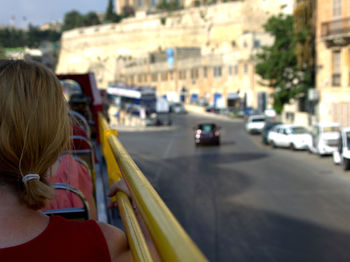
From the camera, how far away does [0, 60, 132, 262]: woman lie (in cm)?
165

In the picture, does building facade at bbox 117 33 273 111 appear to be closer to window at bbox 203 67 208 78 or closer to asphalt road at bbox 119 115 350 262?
window at bbox 203 67 208 78

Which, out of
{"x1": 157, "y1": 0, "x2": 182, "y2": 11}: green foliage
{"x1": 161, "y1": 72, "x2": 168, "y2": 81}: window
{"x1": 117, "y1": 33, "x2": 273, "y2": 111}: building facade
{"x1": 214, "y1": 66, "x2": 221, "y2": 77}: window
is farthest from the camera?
{"x1": 157, "y1": 0, "x2": 182, "y2": 11}: green foliage

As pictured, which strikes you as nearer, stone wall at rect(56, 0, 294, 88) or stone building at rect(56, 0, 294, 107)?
stone building at rect(56, 0, 294, 107)

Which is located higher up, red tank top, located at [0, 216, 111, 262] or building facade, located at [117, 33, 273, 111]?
building facade, located at [117, 33, 273, 111]

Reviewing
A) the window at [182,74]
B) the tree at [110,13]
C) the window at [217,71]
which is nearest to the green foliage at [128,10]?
the tree at [110,13]

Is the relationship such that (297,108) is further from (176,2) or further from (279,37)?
(176,2)

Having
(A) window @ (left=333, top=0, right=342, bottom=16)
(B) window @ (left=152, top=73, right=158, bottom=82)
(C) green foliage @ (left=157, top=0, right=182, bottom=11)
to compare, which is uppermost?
(C) green foliage @ (left=157, top=0, right=182, bottom=11)

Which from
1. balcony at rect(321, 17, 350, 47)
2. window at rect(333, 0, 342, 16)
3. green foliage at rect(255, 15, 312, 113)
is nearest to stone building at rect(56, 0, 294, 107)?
green foliage at rect(255, 15, 312, 113)

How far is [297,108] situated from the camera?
40625mm

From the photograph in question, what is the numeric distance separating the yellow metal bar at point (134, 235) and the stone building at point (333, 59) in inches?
1114

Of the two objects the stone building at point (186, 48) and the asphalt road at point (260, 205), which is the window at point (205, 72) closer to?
the stone building at point (186, 48)

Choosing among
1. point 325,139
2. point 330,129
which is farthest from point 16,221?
point 330,129

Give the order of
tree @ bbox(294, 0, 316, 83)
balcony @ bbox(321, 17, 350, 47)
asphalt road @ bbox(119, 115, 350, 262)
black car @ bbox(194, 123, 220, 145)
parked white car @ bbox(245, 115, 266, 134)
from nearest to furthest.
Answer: asphalt road @ bbox(119, 115, 350, 262)
black car @ bbox(194, 123, 220, 145)
balcony @ bbox(321, 17, 350, 47)
tree @ bbox(294, 0, 316, 83)
parked white car @ bbox(245, 115, 266, 134)

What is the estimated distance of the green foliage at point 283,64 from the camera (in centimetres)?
3441
